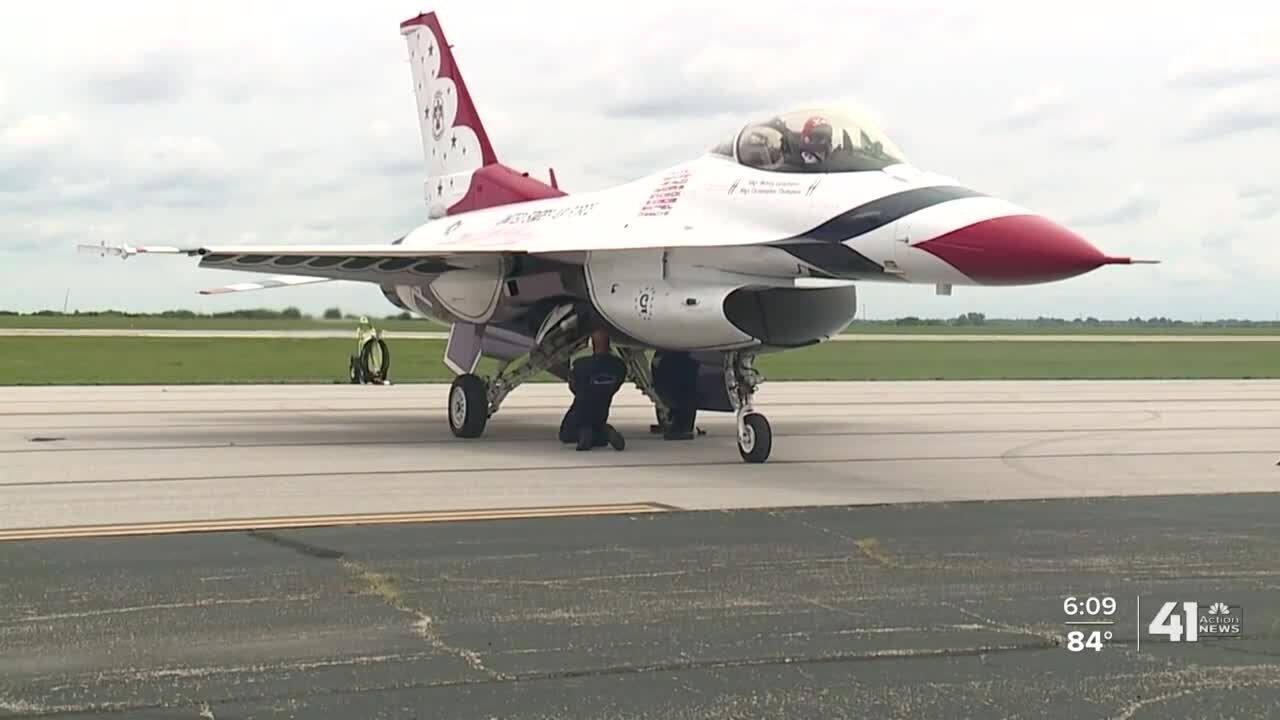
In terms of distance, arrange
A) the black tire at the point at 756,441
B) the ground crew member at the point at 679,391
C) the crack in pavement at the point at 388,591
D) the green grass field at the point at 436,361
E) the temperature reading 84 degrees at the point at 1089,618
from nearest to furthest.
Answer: the crack in pavement at the point at 388,591 → the temperature reading 84 degrees at the point at 1089,618 → the black tire at the point at 756,441 → the ground crew member at the point at 679,391 → the green grass field at the point at 436,361

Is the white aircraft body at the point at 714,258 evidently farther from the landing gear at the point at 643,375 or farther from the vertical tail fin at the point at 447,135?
the vertical tail fin at the point at 447,135

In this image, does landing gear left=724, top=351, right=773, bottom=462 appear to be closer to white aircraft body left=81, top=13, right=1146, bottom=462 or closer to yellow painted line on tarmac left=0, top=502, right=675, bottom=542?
white aircraft body left=81, top=13, right=1146, bottom=462

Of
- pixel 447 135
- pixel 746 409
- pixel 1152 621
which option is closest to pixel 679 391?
pixel 746 409

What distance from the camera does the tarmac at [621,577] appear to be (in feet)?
16.3

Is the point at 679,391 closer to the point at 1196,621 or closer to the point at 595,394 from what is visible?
the point at 595,394

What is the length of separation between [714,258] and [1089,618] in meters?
6.83

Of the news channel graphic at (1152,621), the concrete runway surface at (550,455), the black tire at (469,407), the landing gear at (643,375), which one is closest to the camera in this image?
the news channel graphic at (1152,621)

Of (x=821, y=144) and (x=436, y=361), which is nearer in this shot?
(x=821, y=144)

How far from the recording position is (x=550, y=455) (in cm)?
1339

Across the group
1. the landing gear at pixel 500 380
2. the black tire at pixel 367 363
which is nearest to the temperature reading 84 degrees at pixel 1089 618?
the landing gear at pixel 500 380

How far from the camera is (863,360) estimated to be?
3628cm

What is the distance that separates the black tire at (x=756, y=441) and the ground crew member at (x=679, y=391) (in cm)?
253

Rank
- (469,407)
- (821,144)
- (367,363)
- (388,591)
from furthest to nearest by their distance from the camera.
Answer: (367,363), (469,407), (821,144), (388,591)

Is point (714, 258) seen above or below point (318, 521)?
above
